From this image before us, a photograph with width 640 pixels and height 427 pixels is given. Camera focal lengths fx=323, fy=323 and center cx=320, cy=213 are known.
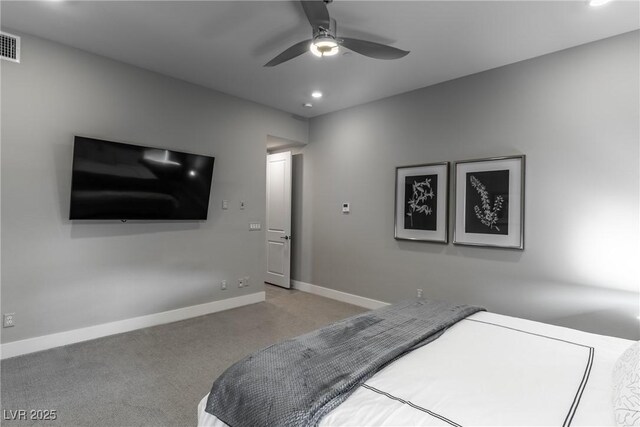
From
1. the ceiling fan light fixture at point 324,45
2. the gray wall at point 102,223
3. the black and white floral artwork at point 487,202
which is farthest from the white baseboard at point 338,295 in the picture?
the ceiling fan light fixture at point 324,45

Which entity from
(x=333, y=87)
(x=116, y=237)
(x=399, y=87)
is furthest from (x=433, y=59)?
(x=116, y=237)

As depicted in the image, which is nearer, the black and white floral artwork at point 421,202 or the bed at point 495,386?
the bed at point 495,386

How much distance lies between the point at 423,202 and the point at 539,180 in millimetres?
1208

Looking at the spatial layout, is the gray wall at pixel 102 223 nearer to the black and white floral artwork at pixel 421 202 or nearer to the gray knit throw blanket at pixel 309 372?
the black and white floral artwork at pixel 421 202

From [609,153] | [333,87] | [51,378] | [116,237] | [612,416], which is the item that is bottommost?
[51,378]

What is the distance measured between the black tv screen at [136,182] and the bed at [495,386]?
2.56 m

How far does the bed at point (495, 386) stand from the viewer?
3.72 ft

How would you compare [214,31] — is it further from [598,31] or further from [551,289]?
[551,289]

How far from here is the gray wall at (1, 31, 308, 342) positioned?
288cm

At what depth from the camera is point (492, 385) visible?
135cm

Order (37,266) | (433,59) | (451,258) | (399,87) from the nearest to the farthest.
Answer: (37,266) → (433,59) → (451,258) → (399,87)

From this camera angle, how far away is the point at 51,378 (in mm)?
2498

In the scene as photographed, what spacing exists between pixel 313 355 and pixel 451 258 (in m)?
2.71

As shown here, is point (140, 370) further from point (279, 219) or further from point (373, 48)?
point (279, 219)
